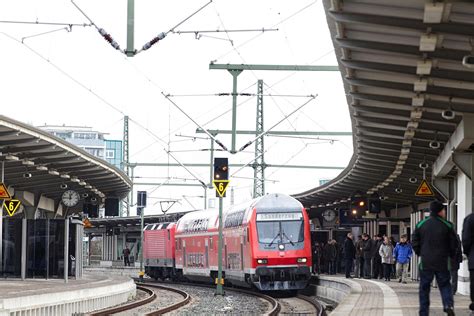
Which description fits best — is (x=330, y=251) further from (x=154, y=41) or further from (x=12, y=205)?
(x=154, y=41)

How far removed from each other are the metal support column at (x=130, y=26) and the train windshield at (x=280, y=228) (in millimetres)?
11138

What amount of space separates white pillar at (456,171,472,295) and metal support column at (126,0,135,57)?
6.83 metres

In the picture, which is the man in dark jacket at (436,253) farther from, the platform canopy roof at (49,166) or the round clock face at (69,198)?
the round clock face at (69,198)

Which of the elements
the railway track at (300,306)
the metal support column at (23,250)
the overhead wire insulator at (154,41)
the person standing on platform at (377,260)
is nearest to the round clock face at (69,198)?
the metal support column at (23,250)

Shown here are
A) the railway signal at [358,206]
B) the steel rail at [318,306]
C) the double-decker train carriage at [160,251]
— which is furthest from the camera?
the double-decker train carriage at [160,251]

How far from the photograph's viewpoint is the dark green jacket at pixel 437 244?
1370 centimetres

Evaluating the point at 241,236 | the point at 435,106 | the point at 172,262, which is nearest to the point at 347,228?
the point at 172,262

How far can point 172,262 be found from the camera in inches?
1869

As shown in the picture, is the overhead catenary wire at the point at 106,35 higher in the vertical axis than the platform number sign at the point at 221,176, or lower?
higher

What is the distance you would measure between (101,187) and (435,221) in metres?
31.5

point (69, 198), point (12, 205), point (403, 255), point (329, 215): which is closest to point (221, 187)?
point (403, 255)

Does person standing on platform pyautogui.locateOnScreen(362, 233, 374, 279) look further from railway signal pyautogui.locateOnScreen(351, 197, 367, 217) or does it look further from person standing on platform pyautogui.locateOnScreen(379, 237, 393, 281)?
railway signal pyautogui.locateOnScreen(351, 197, 367, 217)

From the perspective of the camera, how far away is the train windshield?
31.8m

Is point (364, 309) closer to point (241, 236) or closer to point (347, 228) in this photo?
point (241, 236)
